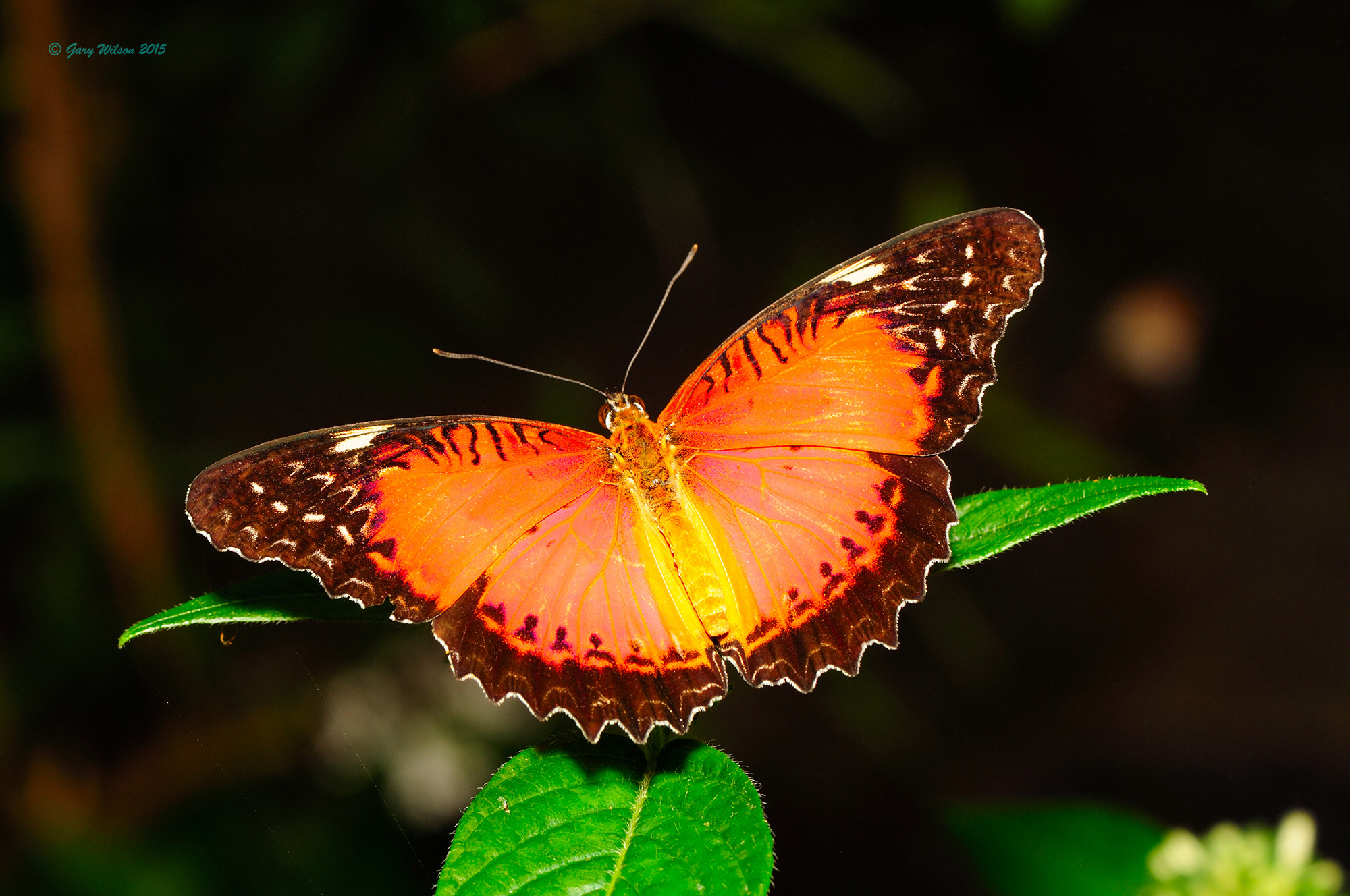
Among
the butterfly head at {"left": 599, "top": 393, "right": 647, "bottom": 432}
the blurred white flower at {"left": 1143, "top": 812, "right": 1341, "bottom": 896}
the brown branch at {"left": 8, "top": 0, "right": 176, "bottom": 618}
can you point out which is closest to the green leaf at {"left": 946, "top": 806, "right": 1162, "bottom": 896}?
the blurred white flower at {"left": 1143, "top": 812, "right": 1341, "bottom": 896}

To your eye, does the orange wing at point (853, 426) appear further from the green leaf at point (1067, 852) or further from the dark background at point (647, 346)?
the dark background at point (647, 346)

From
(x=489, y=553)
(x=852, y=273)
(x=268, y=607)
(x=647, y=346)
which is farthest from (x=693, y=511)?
(x=647, y=346)

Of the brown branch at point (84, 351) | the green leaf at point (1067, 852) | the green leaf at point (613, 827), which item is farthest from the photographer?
the brown branch at point (84, 351)

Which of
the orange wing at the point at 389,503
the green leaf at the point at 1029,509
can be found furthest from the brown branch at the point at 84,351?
the green leaf at the point at 1029,509

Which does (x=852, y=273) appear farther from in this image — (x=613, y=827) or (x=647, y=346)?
(x=647, y=346)

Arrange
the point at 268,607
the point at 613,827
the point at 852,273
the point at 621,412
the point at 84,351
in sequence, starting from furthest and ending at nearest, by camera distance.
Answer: the point at 84,351
the point at 621,412
the point at 852,273
the point at 268,607
the point at 613,827

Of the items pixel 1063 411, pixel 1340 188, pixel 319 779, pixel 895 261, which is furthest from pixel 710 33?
pixel 319 779

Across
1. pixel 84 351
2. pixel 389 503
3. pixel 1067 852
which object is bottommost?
pixel 1067 852
